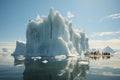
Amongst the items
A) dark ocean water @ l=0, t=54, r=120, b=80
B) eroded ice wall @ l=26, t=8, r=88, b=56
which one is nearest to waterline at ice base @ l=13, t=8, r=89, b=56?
eroded ice wall @ l=26, t=8, r=88, b=56

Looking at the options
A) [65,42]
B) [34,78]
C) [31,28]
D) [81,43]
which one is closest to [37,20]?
[31,28]

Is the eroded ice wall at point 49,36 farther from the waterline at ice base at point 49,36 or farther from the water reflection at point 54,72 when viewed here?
the water reflection at point 54,72

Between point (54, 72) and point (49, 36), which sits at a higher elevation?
point (49, 36)

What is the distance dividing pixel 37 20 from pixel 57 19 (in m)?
15.5

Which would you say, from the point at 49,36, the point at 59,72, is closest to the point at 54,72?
the point at 59,72

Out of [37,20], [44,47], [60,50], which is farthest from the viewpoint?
[37,20]

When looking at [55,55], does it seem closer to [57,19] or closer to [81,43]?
[57,19]

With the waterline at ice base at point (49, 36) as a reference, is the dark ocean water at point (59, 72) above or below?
below

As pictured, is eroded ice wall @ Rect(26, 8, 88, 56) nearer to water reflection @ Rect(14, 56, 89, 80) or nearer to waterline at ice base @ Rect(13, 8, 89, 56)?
waterline at ice base @ Rect(13, 8, 89, 56)

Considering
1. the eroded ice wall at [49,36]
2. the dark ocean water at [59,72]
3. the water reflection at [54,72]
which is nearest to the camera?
the water reflection at [54,72]

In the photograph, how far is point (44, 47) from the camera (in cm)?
9819

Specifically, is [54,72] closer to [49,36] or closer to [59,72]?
[59,72]

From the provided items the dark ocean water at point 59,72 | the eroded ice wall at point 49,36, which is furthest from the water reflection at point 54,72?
the eroded ice wall at point 49,36

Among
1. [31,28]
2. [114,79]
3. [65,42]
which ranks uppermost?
[31,28]
